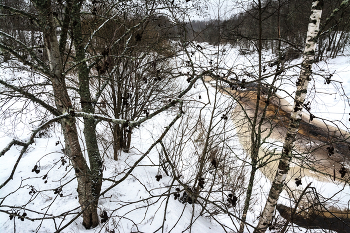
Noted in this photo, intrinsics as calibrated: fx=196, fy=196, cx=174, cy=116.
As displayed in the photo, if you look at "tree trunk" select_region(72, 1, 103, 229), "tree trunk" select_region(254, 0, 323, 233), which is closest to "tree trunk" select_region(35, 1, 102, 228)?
"tree trunk" select_region(72, 1, 103, 229)

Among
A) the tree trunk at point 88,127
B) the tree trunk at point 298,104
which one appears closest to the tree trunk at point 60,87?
the tree trunk at point 88,127

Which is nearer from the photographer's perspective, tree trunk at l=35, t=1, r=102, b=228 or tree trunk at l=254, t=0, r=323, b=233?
tree trunk at l=35, t=1, r=102, b=228

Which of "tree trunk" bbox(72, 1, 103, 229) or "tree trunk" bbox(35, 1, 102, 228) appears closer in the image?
"tree trunk" bbox(35, 1, 102, 228)

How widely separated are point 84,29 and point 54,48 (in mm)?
4592

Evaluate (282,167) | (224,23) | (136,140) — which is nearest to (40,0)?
(224,23)

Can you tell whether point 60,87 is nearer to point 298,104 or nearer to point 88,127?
point 88,127

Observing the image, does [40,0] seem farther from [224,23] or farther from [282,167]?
[282,167]

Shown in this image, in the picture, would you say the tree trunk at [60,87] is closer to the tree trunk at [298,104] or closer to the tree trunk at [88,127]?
the tree trunk at [88,127]

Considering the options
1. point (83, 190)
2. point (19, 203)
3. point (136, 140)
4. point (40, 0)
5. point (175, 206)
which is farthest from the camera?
point (136, 140)

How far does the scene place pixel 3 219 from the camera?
4.38 metres

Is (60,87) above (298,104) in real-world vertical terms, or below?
above

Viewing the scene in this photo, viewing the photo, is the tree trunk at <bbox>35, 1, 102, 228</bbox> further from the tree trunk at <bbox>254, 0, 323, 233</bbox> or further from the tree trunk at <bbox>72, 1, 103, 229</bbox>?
the tree trunk at <bbox>254, 0, 323, 233</bbox>

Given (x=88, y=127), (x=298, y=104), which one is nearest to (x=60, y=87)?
(x=88, y=127)

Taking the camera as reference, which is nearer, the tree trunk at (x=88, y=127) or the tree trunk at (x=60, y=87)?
the tree trunk at (x=60, y=87)
